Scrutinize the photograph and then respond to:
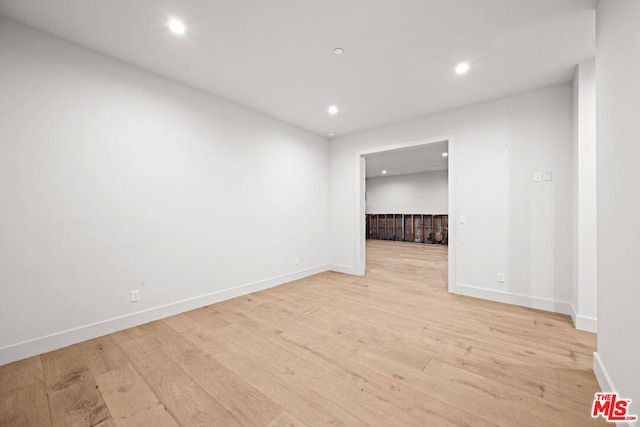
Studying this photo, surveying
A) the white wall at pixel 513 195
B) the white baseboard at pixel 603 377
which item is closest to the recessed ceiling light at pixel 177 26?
the white wall at pixel 513 195

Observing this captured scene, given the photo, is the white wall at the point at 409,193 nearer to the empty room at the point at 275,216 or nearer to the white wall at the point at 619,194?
the empty room at the point at 275,216

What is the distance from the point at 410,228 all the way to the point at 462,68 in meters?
7.57

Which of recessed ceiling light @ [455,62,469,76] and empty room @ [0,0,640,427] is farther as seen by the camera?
recessed ceiling light @ [455,62,469,76]

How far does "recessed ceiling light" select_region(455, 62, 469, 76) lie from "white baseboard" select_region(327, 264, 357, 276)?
132 inches

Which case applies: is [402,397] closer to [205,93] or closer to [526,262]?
[526,262]

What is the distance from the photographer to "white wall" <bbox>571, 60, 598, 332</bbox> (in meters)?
2.33

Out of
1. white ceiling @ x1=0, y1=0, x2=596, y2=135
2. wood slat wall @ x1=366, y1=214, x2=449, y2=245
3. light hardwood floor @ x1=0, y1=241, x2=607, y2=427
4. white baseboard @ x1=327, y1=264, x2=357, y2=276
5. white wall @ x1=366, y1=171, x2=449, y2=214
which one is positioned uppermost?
white ceiling @ x1=0, y1=0, x2=596, y2=135

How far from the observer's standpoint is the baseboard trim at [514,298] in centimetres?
279

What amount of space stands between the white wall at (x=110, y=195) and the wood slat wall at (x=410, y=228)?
725cm

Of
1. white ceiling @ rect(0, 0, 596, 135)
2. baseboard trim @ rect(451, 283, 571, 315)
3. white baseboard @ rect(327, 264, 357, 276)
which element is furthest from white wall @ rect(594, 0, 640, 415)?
white baseboard @ rect(327, 264, 357, 276)

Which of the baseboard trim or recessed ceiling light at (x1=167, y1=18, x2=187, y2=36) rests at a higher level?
recessed ceiling light at (x1=167, y1=18, x2=187, y2=36)

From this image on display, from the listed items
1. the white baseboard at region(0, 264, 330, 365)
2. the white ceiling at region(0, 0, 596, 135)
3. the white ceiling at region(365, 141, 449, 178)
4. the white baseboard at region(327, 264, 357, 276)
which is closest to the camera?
the white ceiling at region(0, 0, 596, 135)

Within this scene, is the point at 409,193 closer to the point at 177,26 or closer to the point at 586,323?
the point at 586,323

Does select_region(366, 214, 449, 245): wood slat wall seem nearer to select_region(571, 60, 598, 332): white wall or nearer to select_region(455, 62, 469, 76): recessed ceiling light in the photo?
select_region(571, 60, 598, 332): white wall
